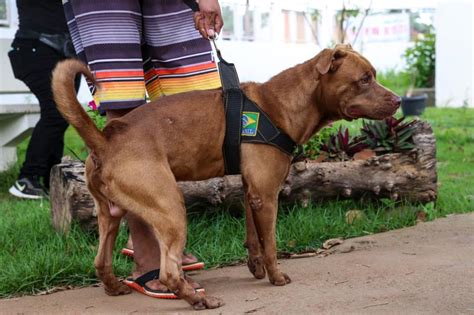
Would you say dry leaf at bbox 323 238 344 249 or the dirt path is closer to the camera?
the dirt path

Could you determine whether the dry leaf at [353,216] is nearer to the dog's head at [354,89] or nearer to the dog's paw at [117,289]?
the dog's head at [354,89]

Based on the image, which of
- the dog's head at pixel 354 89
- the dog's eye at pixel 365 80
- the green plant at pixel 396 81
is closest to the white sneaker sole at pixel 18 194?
the dog's head at pixel 354 89

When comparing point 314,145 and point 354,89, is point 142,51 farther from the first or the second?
point 314,145

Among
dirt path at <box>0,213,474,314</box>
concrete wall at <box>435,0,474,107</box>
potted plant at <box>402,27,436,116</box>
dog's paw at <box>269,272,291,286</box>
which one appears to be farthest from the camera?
potted plant at <box>402,27,436,116</box>

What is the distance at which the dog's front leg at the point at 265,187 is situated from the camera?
13.0ft

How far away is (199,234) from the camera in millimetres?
5117

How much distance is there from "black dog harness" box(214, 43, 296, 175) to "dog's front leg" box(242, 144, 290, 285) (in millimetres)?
36

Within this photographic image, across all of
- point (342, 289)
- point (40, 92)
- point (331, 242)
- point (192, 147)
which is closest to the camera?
point (192, 147)

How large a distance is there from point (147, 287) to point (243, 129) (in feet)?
3.13

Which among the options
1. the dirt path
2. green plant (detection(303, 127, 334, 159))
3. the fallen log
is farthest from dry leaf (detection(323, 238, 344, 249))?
green plant (detection(303, 127, 334, 159))

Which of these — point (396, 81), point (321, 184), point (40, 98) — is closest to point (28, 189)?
point (40, 98)

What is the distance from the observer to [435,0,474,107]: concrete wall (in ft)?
46.6

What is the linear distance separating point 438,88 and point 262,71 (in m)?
3.74

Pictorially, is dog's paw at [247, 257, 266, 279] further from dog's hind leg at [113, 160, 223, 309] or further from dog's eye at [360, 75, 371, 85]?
dog's eye at [360, 75, 371, 85]
